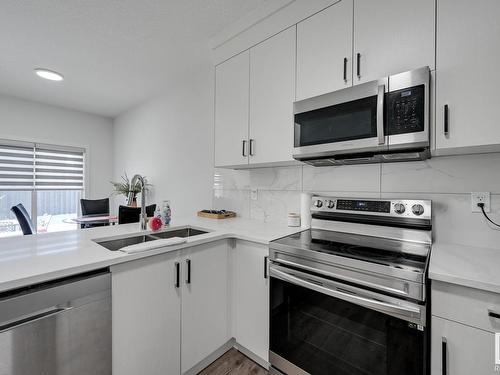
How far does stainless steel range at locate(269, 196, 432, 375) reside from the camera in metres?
0.93

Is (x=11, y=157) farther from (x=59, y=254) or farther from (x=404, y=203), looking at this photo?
(x=404, y=203)

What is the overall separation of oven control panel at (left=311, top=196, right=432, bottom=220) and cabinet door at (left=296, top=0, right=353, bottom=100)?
2.37ft

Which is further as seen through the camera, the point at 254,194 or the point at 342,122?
the point at 254,194

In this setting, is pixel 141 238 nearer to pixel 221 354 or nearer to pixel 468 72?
pixel 221 354

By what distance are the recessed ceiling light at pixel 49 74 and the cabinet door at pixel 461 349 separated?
156 inches

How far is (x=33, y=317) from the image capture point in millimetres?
873

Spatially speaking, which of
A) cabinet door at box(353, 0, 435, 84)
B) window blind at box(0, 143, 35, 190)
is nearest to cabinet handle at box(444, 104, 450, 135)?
cabinet door at box(353, 0, 435, 84)

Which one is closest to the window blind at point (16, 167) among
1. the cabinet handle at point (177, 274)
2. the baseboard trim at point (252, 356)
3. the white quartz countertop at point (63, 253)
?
the white quartz countertop at point (63, 253)

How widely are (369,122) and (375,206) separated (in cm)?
53

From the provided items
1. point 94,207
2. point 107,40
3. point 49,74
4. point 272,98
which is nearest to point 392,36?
point 272,98

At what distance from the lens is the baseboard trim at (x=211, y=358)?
1431mm

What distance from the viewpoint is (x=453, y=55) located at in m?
1.06

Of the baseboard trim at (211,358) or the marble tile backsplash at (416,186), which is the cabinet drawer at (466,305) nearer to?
the marble tile backsplash at (416,186)

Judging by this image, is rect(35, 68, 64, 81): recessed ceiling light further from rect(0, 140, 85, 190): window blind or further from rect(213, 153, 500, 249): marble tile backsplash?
rect(213, 153, 500, 249): marble tile backsplash
